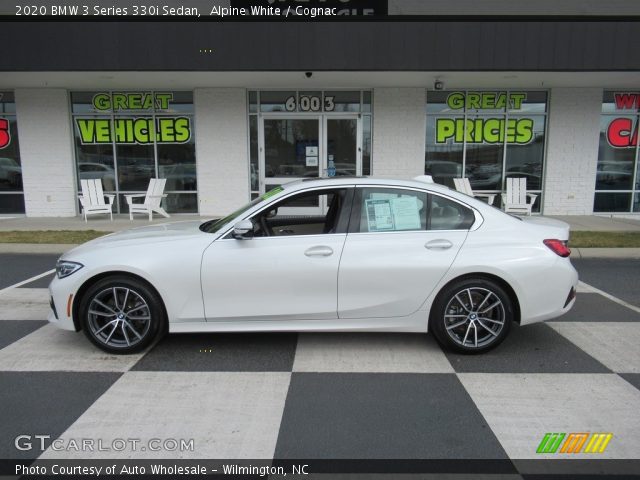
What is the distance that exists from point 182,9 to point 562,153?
10.7m

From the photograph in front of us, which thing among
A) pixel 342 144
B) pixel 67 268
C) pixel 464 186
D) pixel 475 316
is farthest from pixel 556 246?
pixel 342 144

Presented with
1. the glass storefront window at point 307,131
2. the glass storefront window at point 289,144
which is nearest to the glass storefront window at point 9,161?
the glass storefront window at point 307,131

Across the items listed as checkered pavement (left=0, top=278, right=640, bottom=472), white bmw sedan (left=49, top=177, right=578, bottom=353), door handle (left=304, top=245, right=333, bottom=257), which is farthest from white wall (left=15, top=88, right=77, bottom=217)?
door handle (left=304, top=245, right=333, bottom=257)

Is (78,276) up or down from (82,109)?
down

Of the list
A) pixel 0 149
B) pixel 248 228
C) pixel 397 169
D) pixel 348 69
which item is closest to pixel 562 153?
pixel 397 169

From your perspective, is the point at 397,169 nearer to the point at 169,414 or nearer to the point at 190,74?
the point at 190,74

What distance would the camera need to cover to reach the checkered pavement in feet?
10.5

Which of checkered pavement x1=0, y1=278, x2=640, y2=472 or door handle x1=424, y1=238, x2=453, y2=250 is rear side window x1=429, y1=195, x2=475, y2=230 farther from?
checkered pavement x1=0, y1=278, x2=640, y2=472

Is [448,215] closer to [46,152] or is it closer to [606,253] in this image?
[606,253]

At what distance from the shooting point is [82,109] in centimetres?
1377

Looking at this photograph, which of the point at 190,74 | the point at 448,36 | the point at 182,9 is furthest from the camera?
the point at 182,9

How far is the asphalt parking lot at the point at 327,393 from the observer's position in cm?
321

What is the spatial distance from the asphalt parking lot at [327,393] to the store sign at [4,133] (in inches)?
415

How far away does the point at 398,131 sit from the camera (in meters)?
13.6
